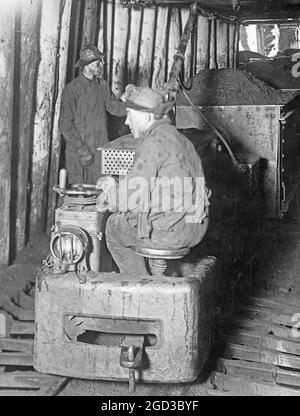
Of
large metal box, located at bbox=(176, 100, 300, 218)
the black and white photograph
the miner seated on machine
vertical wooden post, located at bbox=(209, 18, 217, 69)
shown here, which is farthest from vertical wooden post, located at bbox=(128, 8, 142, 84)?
the miner seated on machine

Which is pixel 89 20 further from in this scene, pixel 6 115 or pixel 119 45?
pixel 6 115

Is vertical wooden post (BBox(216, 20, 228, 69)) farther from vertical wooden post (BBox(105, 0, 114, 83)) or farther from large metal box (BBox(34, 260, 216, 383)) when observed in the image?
large metal box (BBox(34, 260, 216, 383))

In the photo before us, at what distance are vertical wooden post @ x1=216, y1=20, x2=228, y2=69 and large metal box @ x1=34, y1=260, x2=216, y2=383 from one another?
24.6ft

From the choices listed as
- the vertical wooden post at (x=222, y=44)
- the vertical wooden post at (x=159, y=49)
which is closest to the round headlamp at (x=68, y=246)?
the vertical wooden post at (x=159, y=49)

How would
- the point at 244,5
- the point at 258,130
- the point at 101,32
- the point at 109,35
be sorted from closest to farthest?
the point at 101,32 < the point at 109,35 < the point at 258,130 < the point at 244,5

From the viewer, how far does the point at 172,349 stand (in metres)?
3.49

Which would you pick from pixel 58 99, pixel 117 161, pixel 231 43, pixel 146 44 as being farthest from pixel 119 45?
pixel 231 43

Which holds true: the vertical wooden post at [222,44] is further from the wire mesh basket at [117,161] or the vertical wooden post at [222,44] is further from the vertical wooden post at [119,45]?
the wire mesh basket at [117,161]

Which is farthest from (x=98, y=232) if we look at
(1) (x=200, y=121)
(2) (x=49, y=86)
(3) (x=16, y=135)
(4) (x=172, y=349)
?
(1) (x=200, y=121)

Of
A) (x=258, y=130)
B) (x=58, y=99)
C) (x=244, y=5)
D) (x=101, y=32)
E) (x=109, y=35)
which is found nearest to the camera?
(x=58, y=99)

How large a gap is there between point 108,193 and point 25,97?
2606 mm

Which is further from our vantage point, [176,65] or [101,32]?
[101,32]

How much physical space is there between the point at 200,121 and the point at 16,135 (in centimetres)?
286

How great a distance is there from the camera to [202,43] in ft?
→ 31.4
